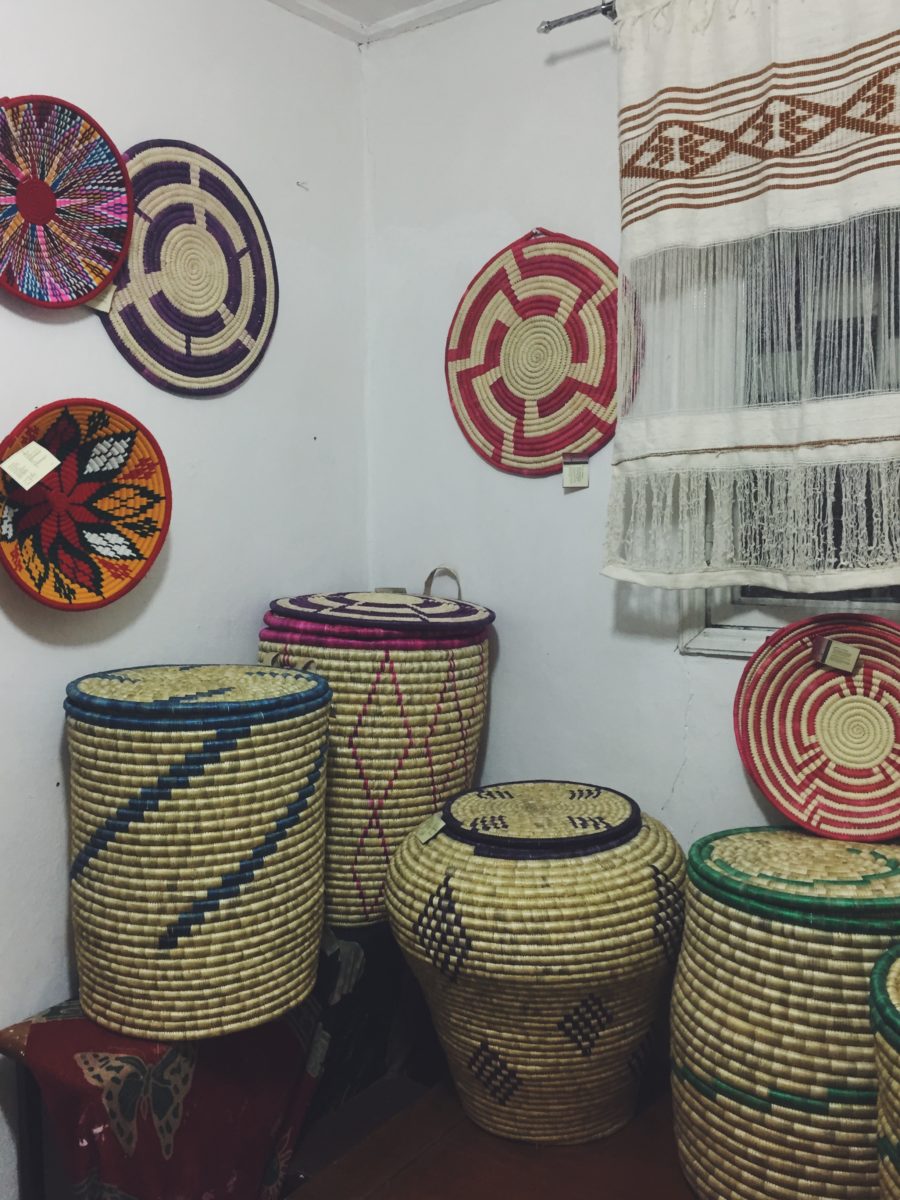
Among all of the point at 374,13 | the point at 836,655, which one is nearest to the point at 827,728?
the point at 836,655

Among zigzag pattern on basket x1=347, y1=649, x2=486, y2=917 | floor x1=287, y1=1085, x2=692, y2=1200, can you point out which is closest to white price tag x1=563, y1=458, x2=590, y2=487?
zigzag pattern on basket x1=347, y1=649, x2=486, y2=917

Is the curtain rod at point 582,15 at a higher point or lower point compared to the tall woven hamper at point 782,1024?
higher

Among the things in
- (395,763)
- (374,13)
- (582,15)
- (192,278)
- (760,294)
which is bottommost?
(395,763)

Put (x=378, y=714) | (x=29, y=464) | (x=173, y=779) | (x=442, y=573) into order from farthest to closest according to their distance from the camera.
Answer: (x=442, y=573)
(x=378, y=714)
(x=29, y=464)
(x=173, y=779)

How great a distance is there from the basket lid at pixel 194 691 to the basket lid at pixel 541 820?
13.9 inches

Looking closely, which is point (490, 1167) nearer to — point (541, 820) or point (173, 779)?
point (541, 820)

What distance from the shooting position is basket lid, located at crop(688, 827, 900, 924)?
4.60ft

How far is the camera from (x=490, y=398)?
2.20 metres

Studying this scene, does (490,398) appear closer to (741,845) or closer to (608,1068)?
(741,845)

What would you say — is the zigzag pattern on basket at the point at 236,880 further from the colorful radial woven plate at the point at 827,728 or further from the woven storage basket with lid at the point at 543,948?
the colorful radial woven plate at the point at 827,728

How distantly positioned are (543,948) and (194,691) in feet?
2.33

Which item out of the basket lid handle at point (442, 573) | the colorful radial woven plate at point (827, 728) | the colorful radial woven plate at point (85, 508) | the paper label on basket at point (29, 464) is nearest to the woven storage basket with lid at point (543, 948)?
the colorful radial woven plate at point (827, 728)

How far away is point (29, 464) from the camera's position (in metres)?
1.67

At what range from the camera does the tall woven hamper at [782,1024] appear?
54.4 inches
